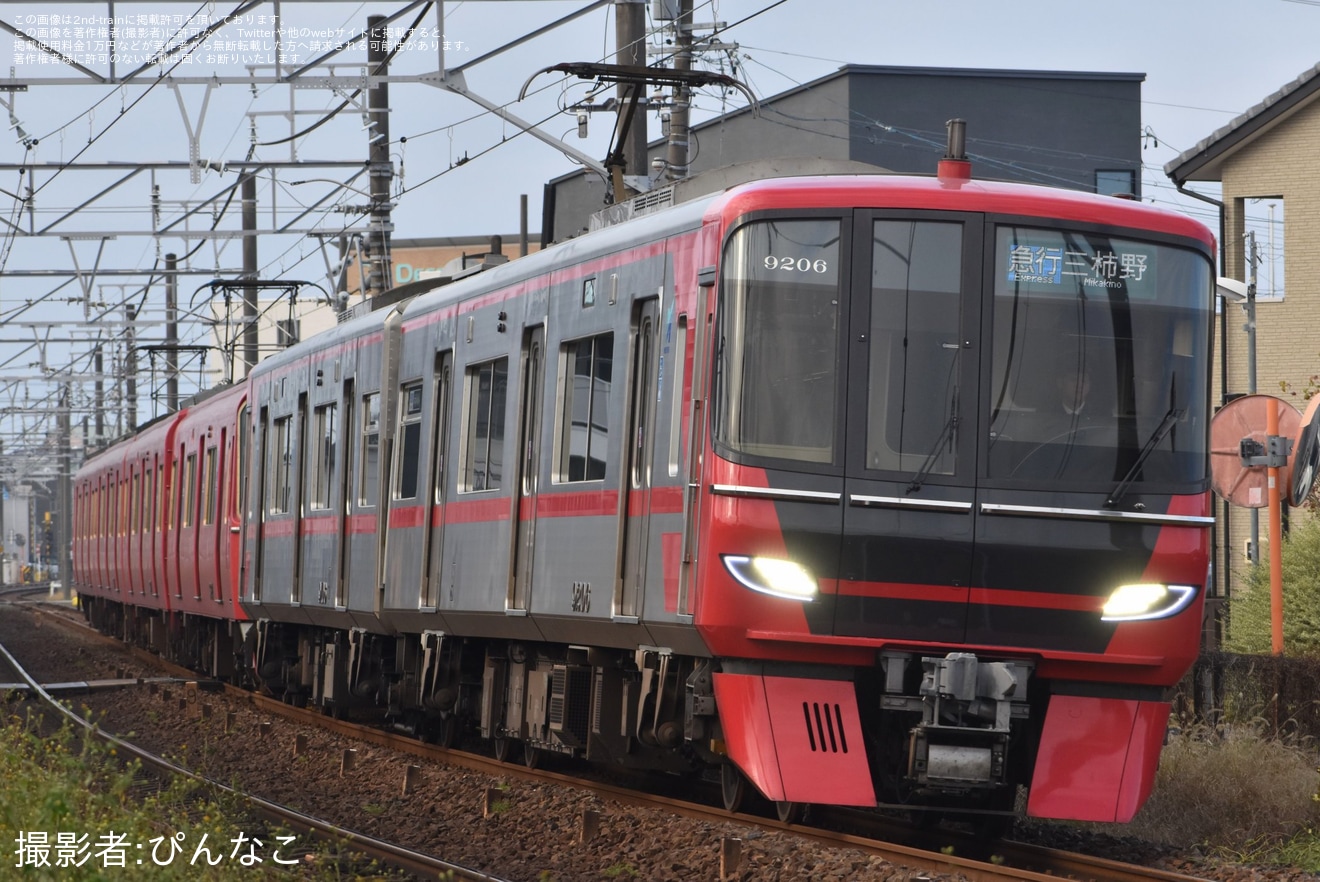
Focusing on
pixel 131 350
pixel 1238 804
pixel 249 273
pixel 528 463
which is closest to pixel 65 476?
A: pixel 131 350

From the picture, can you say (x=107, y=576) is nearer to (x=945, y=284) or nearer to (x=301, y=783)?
(x=301, y=783)

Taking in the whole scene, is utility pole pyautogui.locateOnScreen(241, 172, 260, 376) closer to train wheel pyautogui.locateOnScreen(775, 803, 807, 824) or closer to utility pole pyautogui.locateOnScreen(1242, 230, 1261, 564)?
utility pole pyautogui.locateOnScreen(1242, 230, 1261, 564)

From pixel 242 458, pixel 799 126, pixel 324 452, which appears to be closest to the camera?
pixel 324 452

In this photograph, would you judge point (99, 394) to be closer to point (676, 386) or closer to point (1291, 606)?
point (1291, 606)

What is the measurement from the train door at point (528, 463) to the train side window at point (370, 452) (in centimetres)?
332

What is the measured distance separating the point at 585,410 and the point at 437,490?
2.84m

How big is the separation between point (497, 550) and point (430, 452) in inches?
63.4

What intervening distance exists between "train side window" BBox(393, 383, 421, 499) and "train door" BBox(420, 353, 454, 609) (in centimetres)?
41

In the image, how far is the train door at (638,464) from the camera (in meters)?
9.77

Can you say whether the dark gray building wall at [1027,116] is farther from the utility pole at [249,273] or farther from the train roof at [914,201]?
the train roof at [914,201]

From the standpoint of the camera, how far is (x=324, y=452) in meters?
16.7

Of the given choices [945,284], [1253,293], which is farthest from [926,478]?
[1253,293]

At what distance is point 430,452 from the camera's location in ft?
43.9

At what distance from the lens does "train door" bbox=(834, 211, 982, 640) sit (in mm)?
8625
